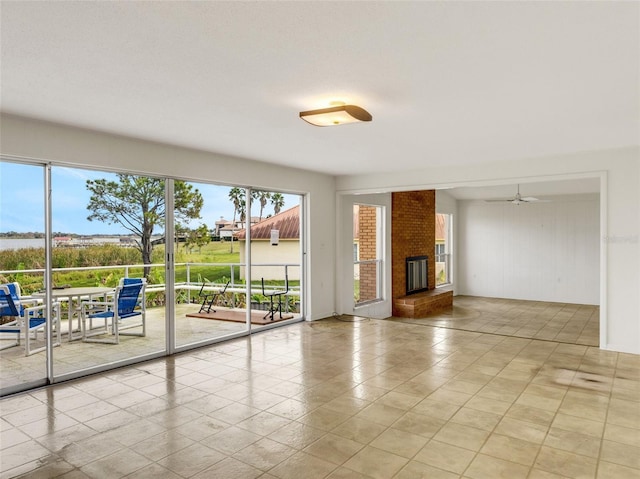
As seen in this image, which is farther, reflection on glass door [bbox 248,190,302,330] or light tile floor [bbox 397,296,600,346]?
reflection on glass door [bbox 248,190,302,330]

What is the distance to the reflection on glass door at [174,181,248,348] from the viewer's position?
533 centimetres

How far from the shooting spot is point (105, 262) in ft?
16.7

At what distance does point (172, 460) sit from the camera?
2.62 metres

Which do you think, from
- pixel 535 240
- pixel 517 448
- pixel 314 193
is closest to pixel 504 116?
pixel 517 448

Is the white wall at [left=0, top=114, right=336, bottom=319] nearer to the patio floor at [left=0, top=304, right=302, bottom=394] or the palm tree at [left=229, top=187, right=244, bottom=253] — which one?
the palm tree at [left=229, top=187, right=244, bottom=253]

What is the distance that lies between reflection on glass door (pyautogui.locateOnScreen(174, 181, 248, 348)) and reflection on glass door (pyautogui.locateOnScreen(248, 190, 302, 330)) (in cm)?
36

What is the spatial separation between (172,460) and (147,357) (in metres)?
2.35

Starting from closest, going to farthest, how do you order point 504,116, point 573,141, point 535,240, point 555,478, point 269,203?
point 555,478 < point 504,116 < point 573,141 < point 269,203 < point 535,240

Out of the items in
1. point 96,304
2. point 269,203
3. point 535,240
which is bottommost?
point 96,304

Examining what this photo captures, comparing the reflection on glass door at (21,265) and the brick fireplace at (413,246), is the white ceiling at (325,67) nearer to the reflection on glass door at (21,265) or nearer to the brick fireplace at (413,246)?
the reflection on glass door at (21,265)

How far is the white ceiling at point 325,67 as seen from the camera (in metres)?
2.01

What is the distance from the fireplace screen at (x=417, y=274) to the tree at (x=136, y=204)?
496 cm

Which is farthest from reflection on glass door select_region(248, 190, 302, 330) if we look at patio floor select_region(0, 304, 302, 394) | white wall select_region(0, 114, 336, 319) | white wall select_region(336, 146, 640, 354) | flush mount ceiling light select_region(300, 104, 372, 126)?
white wall select_region(336, 146, 640, 354)

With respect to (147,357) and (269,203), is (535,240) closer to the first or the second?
(269,203)
